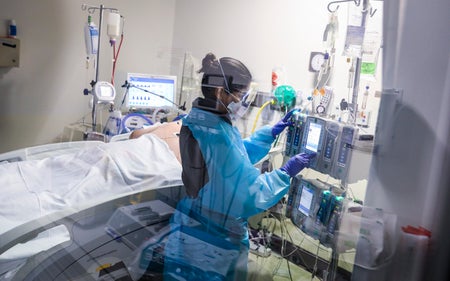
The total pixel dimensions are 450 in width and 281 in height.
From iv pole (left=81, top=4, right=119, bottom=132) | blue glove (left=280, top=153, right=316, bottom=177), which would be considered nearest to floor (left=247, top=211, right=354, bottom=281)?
blue glove (left=280, top=153, right=316, bottom=177)

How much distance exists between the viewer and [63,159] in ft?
5.74

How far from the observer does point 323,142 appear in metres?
1.04

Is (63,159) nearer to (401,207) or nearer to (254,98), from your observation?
(254,98)

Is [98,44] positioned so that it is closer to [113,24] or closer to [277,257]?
[113,24]

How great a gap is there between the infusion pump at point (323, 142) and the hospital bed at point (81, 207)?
45cm

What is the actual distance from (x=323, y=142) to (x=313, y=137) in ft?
0.25

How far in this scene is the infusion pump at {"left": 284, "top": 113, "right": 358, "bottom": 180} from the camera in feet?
2.76

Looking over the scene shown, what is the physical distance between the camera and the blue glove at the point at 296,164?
1.13m

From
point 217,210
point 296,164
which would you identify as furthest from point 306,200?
point 217,210

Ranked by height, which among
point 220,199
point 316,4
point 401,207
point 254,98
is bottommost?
point 220,199

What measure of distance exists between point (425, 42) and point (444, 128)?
0.10m

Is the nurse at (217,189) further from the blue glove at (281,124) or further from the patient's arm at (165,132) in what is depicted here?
the patient's arm at (165,132)

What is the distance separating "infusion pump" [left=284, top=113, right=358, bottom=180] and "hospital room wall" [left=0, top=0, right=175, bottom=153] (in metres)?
1.32

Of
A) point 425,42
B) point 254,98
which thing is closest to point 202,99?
point 254,98
